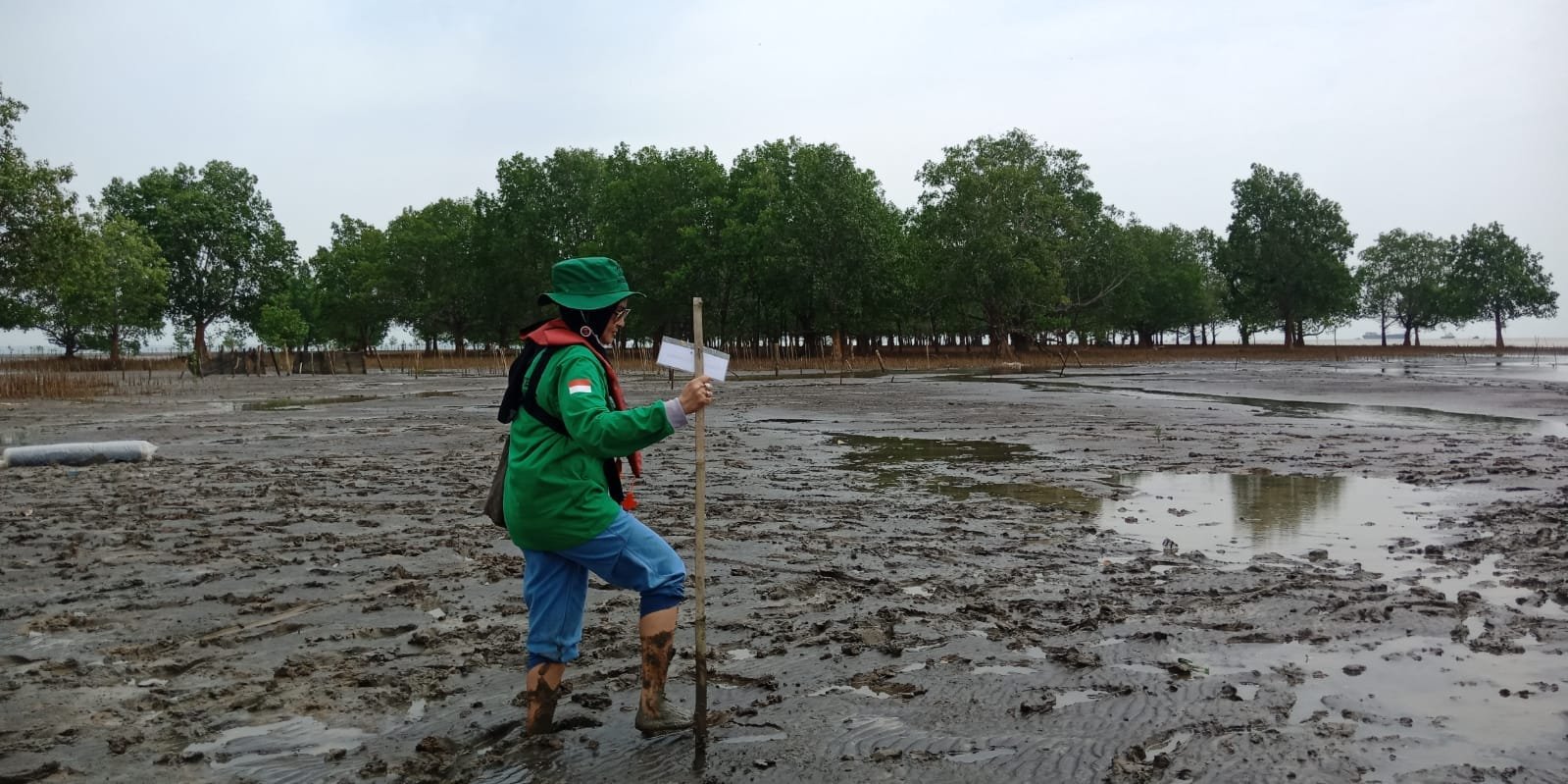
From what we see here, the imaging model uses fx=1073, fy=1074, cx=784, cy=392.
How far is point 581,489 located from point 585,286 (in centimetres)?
79

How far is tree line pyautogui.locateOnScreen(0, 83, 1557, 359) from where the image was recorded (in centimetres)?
6519

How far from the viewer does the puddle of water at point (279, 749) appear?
396 cm

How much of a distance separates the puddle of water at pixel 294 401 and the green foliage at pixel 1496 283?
351 feet

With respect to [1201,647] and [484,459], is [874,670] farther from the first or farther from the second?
[484,459]

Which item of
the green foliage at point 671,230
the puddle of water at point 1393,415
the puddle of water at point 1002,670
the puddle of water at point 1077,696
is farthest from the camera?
the green foliage at point 671,230

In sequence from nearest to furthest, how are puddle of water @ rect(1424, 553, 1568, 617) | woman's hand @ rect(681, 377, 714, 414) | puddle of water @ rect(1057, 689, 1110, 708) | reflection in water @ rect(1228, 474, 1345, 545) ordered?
woman's hand @ rect(681, 377, 714, 414) → puddle of water @ rect(1057, 689, 1110, 708) → puddle of water @ rect(1424, 553, 1568, 617) → reflection in water @ rect(1228, 474, 1345, 545)

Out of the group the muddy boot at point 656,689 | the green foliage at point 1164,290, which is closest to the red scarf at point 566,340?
the muddy boot at point 656,689

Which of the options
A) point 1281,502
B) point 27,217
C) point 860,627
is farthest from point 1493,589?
point 27,217

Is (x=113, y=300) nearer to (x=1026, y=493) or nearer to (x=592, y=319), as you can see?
(x=1026, y=493)

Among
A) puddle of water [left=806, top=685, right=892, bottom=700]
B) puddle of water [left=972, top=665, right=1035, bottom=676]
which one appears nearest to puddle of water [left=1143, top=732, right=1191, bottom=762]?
puddle of water [left=972, top=665, right=1035, bottom=676]

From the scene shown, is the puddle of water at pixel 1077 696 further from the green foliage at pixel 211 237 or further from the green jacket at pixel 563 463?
the green foliage at pixel 211 237

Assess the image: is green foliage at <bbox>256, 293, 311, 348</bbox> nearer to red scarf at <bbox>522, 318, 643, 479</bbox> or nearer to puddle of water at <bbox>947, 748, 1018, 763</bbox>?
red scarf at <bbox>522, 318, 643, 479</bbox>

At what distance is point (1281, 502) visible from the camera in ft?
32.9

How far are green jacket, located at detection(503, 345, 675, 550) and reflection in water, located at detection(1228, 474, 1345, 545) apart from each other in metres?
5.94
